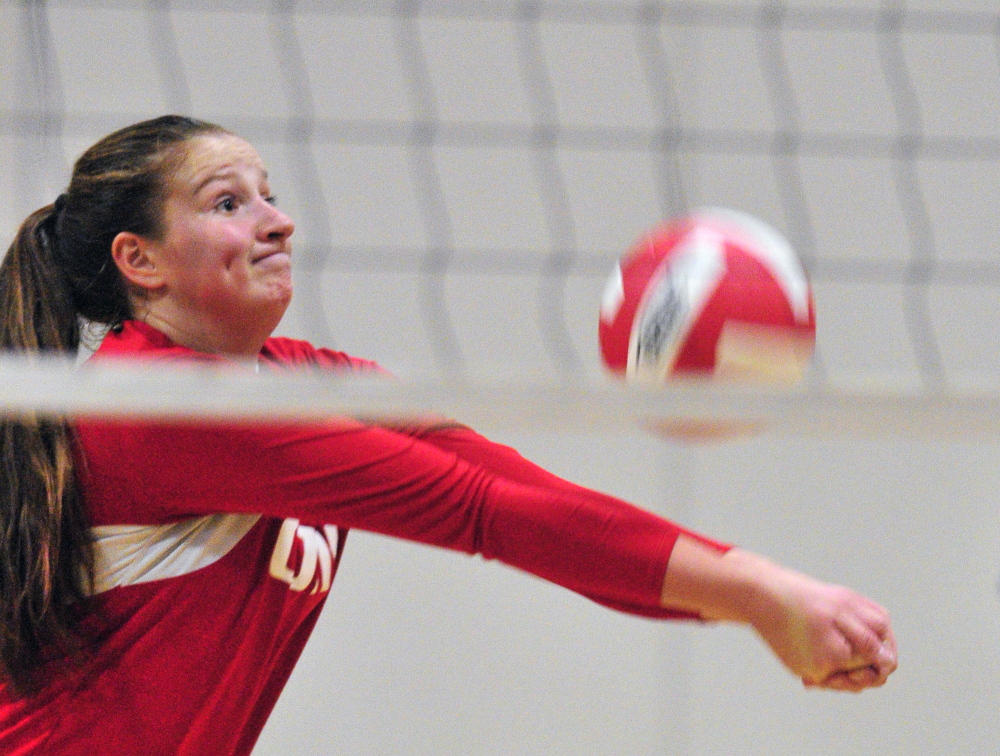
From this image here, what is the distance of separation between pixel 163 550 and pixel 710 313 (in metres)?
0.83

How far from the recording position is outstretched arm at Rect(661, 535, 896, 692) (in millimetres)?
1322

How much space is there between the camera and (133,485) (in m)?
1.58

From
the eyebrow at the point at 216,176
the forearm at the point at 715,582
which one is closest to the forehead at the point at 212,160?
the eyebrow at the point at 216,176

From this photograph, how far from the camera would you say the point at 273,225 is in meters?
1.77

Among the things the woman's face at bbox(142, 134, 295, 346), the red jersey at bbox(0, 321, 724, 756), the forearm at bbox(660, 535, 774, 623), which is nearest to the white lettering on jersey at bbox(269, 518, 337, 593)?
the red jersey at bbox(0, 321, 724, 756)

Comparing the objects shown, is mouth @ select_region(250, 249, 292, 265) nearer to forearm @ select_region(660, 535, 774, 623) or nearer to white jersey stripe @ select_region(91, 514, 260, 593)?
white jersey stripe @ select_region(91, 514, 260, 593)

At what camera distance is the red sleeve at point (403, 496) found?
4.56 feet

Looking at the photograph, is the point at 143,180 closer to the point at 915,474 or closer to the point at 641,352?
the point at 641,352

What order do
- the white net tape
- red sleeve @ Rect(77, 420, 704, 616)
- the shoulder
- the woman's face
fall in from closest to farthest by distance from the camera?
the white net tape < red sleeve @ Rect(77, 420, 704, 616) < the woman's face < the shoulder

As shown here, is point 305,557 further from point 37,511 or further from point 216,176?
point 216,176

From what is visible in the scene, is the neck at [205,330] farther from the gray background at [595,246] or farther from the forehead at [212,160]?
the gray background at [595,246]

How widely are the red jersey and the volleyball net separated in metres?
1.62

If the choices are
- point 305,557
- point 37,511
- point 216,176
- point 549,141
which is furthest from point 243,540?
point 549,141

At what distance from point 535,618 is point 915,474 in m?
1.25
